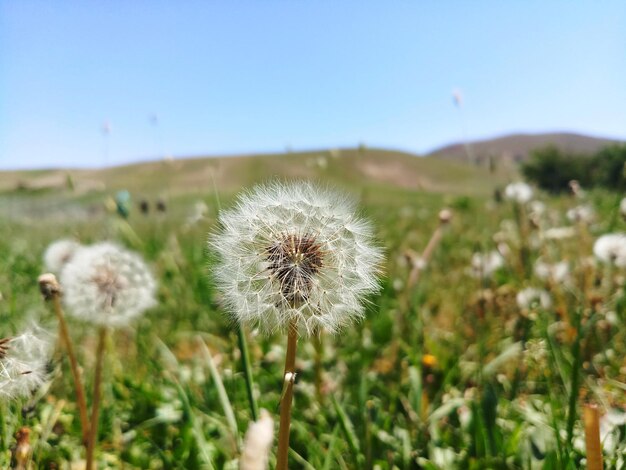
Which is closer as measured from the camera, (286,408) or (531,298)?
(286,408)

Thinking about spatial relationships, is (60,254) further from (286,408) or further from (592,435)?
(592,435)

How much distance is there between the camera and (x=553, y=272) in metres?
2.90

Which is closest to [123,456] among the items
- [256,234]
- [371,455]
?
[371,455]

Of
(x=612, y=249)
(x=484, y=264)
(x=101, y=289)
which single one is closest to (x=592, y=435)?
(x=101, y=289)

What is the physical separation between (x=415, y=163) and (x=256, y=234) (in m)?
69.8

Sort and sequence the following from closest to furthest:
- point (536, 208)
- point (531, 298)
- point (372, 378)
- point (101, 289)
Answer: point (101, 289) < point (372, 378) < point (531, 298) < point (536, 208)

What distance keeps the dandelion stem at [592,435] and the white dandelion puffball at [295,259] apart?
1.47 feet

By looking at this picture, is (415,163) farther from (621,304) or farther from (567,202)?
(621,304)

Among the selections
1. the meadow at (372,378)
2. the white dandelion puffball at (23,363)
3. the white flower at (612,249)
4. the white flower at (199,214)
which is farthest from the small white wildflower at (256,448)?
the white flower at (612,249)

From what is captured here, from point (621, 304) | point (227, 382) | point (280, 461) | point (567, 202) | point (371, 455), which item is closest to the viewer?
point (280, 461)

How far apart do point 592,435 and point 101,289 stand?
5.10ft

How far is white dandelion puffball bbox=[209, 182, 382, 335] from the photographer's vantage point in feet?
3.74

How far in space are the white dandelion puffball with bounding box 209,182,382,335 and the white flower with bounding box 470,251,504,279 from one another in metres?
1.41

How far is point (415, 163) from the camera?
69125 mm
